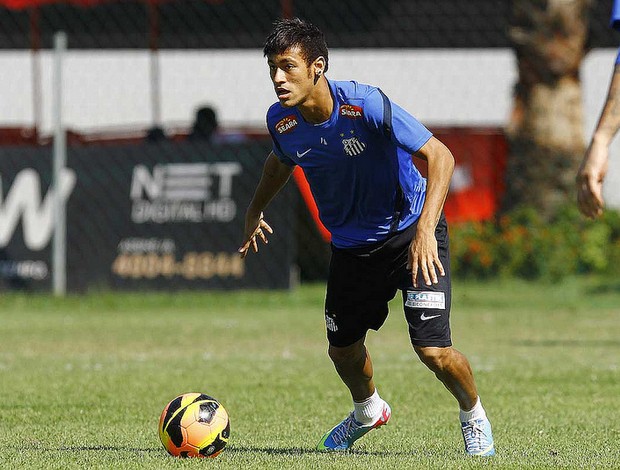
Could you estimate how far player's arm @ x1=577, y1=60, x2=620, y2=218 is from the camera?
4.55 meters

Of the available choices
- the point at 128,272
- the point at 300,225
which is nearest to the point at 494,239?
the point at 300,225

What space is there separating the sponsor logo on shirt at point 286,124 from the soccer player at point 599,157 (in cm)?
270

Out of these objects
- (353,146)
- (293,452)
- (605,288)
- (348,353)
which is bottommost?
(293,452)

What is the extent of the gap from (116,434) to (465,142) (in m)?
12.5

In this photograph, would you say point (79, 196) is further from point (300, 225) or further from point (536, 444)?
point (536, 444)

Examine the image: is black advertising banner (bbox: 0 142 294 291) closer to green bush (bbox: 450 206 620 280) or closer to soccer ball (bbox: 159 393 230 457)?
Answer: green bush (bbox: 450 206 620 280)

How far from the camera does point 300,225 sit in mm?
19172

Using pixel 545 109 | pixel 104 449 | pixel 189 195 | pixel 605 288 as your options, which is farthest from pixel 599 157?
pixel 545 109

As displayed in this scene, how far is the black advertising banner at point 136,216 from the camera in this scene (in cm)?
1770

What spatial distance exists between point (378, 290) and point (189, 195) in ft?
34.4

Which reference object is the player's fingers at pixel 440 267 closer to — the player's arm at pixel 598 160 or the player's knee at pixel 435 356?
the player's knee at pixel 435 356

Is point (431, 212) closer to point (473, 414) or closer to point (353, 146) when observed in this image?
point (353, 146)

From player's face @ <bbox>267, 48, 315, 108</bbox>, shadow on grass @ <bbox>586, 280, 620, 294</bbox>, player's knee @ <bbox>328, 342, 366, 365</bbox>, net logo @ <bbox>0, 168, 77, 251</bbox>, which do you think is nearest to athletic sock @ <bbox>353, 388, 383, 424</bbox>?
player's knee @ <bbox>328, 342, 366, 365</bbox>

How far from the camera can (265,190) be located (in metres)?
7.72
